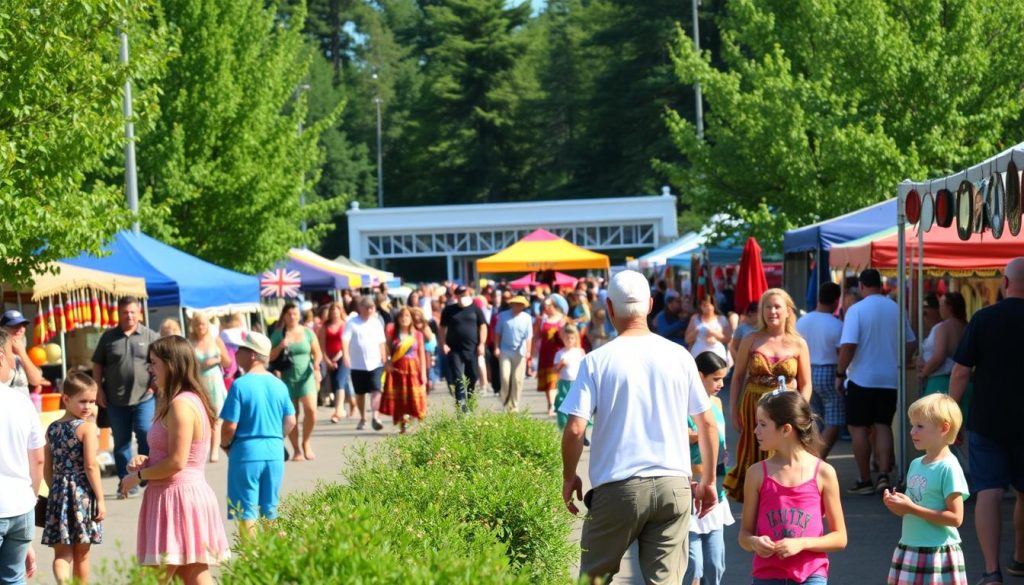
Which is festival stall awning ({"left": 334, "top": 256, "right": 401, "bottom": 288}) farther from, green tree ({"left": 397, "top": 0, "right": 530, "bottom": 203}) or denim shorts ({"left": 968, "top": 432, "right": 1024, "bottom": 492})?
green tree ({"left": 397, "top": 0, "right": 530, "bottom": 203})

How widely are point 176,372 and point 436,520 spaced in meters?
1.51

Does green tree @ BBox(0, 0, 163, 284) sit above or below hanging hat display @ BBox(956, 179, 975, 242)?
above

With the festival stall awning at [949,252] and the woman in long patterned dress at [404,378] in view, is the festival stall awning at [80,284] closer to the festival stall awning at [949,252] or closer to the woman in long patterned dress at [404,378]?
the woman in long patterned dress at [404,378]

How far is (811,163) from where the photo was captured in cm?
2192

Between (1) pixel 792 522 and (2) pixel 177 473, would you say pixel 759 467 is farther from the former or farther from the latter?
(2) pixel 177 473

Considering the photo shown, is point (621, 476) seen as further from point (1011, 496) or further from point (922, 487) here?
point (1011, 496)

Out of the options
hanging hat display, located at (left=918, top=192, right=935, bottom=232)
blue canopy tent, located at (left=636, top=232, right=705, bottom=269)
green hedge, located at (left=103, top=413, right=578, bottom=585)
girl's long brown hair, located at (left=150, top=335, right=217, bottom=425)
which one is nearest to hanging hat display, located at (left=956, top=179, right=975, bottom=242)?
hanging hat display, located at (left=918, top=192, right=935, bottom=232)

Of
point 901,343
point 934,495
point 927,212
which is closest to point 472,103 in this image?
point 901,343

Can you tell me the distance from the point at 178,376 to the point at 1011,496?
274 inches

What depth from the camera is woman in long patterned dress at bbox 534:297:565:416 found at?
1862cm

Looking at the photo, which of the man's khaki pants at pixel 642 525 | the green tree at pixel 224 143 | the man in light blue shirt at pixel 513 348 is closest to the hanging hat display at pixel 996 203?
the man's khaki pants at pixel 642 525

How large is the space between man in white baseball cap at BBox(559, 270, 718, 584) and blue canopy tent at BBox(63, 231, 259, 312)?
10.6 m

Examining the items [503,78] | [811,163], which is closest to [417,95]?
[503,78]

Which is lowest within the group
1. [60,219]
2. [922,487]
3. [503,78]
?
[922,487]
